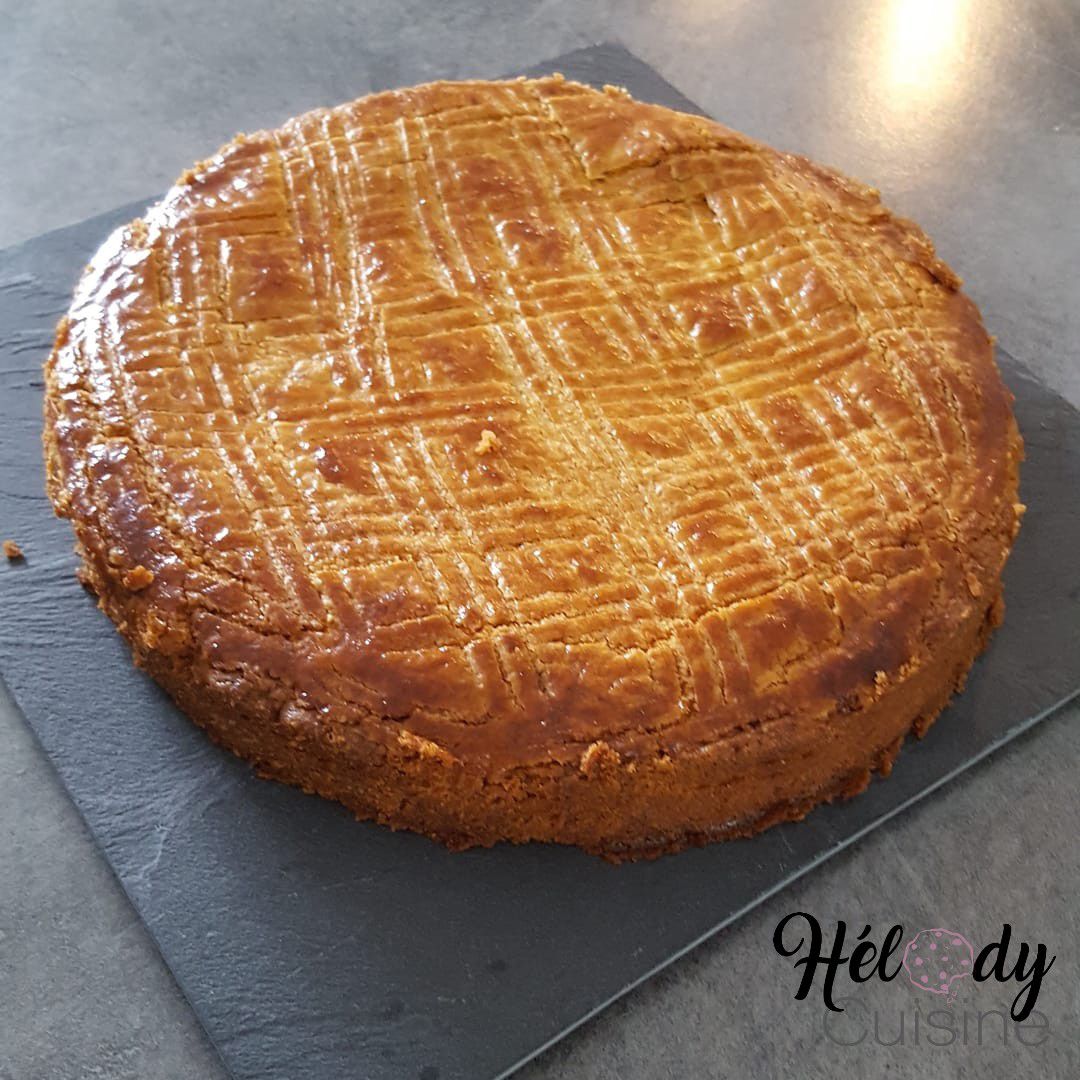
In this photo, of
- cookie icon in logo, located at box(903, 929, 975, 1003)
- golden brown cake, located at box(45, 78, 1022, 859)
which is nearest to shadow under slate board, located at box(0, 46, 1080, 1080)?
golden brown cake, located at box(45, 78, 1022, 859)

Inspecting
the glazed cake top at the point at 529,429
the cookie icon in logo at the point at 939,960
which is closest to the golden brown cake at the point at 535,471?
the glazed cake top at the point at 529,429

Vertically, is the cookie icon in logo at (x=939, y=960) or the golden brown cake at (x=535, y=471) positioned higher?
the golden brown cake at (x=535, y=471)

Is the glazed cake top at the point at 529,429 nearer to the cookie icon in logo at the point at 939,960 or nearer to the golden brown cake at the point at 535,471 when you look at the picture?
the golden brown cake at the point at 535,471

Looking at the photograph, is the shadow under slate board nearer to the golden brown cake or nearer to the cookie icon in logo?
the golden brown cake

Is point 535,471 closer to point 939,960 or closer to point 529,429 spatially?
point 529,429

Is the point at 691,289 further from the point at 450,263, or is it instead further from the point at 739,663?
the point at 739,663

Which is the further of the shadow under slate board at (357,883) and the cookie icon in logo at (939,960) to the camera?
the cookie icon in logo at (939,960)
